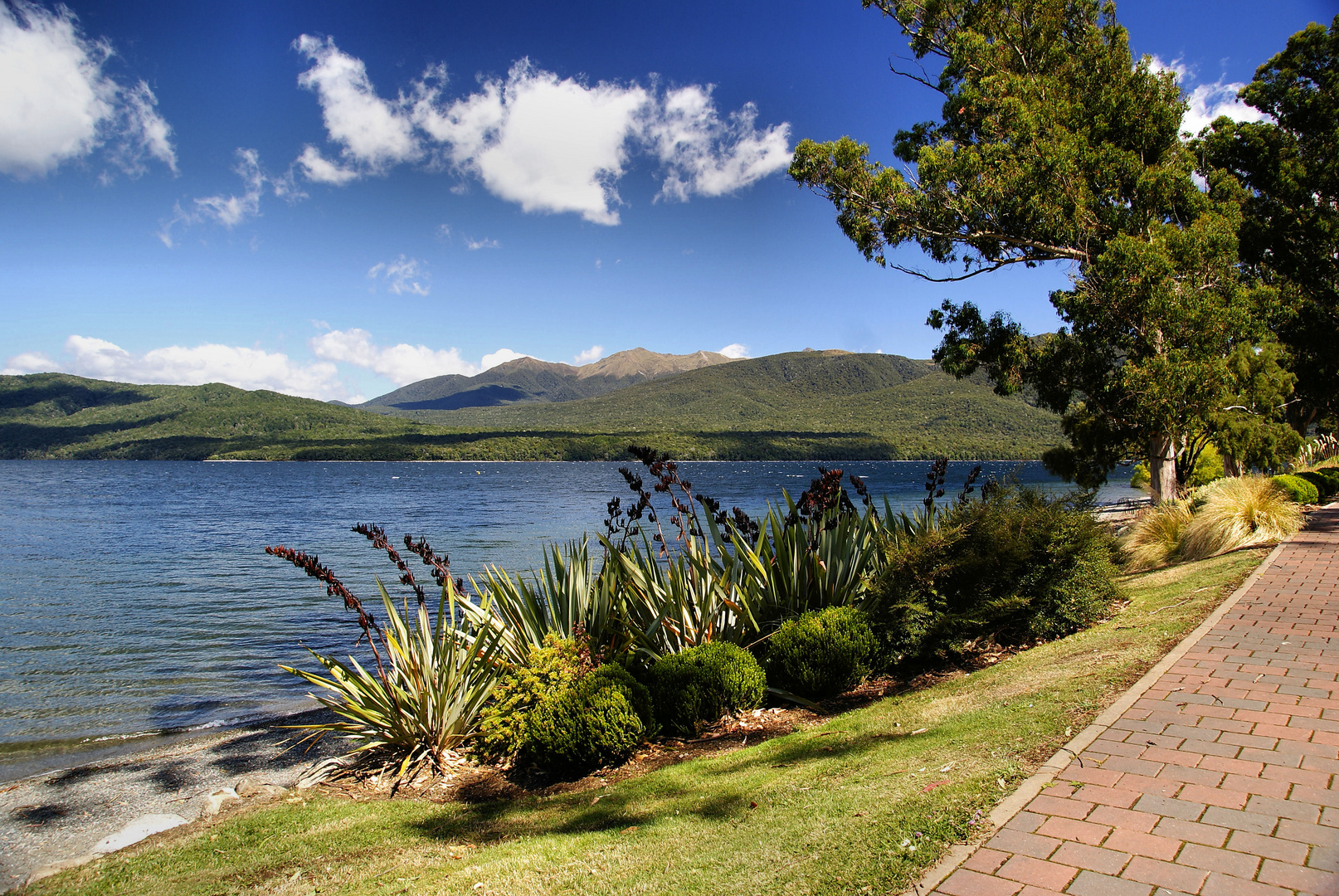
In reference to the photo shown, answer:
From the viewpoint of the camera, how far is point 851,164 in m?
13.9

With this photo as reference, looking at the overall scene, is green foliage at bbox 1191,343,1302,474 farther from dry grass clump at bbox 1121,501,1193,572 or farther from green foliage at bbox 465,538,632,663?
green foliage at bbox 465,538,632,663

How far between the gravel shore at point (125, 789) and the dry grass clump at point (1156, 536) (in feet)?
38.1

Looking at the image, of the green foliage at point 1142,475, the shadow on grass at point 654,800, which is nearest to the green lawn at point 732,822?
the shadow on grass at point 654,800

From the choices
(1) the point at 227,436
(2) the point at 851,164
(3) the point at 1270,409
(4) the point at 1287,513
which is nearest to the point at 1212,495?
(4) the point at 1287,513

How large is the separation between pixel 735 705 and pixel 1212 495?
10.2 metres

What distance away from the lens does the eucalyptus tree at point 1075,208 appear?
12.5m

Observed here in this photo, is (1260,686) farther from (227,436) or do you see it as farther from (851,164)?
(227,436)

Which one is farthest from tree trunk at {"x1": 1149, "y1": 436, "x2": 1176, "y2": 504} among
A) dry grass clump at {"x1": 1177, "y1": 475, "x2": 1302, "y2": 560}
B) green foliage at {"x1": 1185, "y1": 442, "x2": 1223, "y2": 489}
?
green foliage at {"x1": 1185, "y1": 442, "x2": 1223, "y2": 489}

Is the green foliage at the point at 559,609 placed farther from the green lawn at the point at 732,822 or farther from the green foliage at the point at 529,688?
the green lawn at the point at 732,822

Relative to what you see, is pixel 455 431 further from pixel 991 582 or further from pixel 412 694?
pixel 991 582

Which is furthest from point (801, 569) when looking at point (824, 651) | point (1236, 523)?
point (1236, 523)

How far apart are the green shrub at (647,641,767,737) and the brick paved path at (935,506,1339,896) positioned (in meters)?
2.92

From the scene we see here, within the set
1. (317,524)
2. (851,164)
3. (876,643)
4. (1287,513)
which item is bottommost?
Result: (317,524)

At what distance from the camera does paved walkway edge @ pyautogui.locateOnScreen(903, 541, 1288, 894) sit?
9.43 feet
